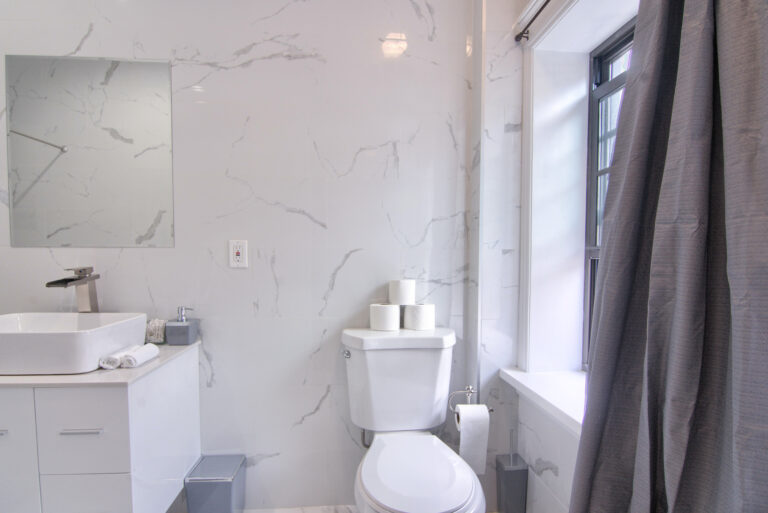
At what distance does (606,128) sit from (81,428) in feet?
6.58

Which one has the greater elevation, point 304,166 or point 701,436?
point 304,166

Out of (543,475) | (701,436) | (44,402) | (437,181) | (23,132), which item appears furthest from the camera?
(437,181)

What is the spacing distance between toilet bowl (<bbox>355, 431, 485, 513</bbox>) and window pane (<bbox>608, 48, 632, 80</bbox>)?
1.46 meters

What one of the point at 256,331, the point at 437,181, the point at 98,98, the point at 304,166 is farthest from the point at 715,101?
the point at 98,98

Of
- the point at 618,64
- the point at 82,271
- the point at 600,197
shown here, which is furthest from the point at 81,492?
the point at 618,64

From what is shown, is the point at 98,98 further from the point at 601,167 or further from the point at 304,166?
the point at 601,167

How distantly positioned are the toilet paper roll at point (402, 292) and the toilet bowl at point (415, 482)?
0.51m

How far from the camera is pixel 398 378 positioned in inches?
53.1

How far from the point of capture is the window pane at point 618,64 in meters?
1.30

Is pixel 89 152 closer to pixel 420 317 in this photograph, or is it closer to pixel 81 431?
pixel 81 431

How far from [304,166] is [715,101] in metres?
1.25

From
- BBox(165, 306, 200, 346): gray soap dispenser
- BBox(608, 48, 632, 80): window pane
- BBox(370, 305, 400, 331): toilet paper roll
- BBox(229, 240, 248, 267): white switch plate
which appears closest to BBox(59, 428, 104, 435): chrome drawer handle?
BBox(165, 306, 200, 346): gray soap dispenser

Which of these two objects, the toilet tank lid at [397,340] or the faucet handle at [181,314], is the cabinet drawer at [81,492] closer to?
the faucet handle at [181,314]

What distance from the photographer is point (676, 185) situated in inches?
25.9
